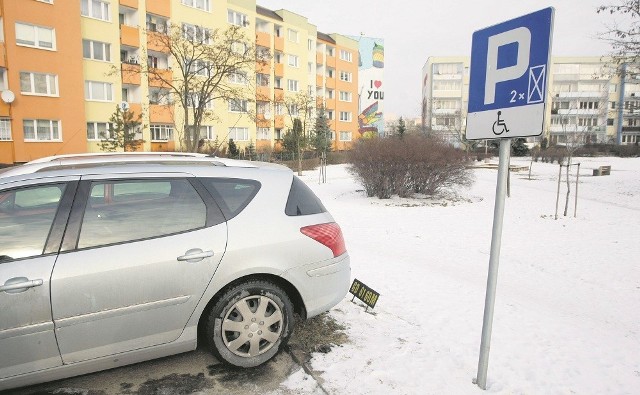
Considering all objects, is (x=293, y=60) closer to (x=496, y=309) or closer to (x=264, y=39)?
(x=264, y=39)

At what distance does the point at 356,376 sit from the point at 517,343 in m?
1.89

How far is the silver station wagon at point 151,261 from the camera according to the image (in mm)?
2525

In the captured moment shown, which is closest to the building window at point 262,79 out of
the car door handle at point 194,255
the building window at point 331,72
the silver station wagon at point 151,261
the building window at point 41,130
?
the building window at point 331,72

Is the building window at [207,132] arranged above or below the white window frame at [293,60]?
below

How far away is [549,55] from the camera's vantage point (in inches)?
98.9

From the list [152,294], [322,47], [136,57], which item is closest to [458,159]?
[152,294]

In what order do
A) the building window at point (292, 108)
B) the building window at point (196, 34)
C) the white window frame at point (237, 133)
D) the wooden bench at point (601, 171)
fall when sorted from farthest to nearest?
1. the building window at point (292, 108)
2. the white window frame at point (237, 133)
3. the wooden bench at point (601, 171)
4. the building window at point (196, 34)

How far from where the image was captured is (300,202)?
343cm

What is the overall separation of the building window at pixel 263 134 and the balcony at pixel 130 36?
15.9 m

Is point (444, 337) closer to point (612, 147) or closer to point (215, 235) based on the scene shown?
point (215, 235)

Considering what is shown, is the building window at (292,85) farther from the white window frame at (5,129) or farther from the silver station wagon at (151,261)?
the silver station wagon at (151,261)

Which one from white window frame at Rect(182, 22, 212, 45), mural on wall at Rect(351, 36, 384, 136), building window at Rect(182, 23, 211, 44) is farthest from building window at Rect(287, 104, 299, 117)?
mural on wall at Rect(351, 36, 384, 136)

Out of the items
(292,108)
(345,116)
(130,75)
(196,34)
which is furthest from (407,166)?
(345,116)

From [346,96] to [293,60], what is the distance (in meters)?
13.5
